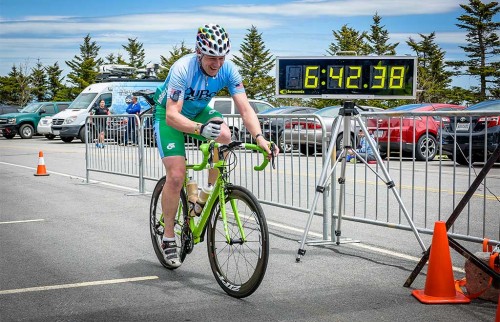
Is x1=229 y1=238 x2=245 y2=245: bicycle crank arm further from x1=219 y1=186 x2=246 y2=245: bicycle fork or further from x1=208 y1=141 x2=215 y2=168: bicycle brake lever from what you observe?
x1=208 y1=141 x2=215 y2=168: bicycle brake lever

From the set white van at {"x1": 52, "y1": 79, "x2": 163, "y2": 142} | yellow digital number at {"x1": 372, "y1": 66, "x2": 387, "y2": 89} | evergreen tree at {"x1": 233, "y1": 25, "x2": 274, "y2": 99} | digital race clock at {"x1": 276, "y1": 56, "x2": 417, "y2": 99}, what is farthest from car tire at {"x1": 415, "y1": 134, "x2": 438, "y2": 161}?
evergreen tree at {"x1": 233, "y1": 25, "x2": 274, "y2": 99}

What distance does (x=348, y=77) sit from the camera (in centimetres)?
757

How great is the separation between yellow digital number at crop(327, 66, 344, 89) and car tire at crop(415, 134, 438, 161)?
1058mm

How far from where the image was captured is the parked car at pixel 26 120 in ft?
132

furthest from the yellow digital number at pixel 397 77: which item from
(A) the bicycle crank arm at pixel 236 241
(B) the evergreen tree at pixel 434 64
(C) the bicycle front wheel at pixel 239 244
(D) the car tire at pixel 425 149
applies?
(B) the evergreen tree at pixel 434 64

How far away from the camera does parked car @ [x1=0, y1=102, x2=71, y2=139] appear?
40.3 meters

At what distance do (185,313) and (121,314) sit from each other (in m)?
0.46

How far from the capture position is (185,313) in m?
5.19

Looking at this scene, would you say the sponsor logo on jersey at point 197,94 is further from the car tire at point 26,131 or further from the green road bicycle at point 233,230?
the car tire at point 26,131

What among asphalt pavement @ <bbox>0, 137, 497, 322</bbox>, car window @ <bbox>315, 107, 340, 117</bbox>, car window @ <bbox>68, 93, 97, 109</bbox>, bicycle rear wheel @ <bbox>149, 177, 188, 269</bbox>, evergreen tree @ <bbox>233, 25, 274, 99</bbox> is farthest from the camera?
evergreen tree @ <bbox>233, 25, 274, 99</bbox>

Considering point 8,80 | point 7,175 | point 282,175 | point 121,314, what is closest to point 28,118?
point 7,175

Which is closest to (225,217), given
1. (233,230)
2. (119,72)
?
(233,230)

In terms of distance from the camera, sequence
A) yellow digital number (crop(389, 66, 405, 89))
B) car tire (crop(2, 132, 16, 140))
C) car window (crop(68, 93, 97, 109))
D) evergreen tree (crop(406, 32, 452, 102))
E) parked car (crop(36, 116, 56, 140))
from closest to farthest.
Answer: yellow digital number (crop(389, 66, 405, 89))
car window (crop(68, 93, 97, 109))
parked car (crop(36, 116, 56, 140))
car tire (crop(2, 132, 16, 140))
evergreen tree (crop(406, 32, 452, 102))

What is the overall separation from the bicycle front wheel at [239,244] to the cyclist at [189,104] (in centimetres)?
47
